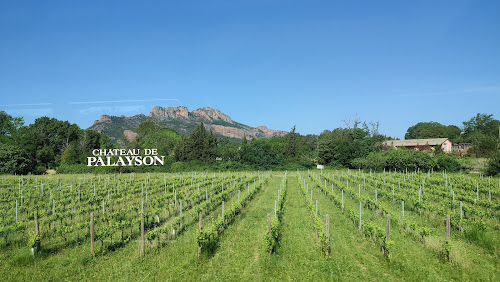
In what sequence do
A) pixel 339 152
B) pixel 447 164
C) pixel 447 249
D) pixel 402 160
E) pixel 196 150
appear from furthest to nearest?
pixel 196 150, pixel 339 152, pixel 402 160, pixel 447 164, pixel 447 249

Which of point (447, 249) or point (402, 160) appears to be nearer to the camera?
point (447, 249)

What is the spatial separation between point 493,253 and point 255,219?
9.08 m

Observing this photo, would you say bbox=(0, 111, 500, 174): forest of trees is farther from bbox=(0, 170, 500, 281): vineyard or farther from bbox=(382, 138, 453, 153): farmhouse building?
bbox=(0, 170, 500, 281): vineyard

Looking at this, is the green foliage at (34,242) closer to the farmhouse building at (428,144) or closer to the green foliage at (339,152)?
the green foliage at (339,152)

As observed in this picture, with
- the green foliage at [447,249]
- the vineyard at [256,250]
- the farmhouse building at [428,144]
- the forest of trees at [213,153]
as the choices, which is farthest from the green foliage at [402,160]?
the green foliage at [447,249]

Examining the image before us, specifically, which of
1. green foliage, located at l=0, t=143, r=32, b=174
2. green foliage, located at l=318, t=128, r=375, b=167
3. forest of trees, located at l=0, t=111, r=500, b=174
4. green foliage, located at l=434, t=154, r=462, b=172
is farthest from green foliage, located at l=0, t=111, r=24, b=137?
green foliage, located at l=434, t=154, r=462, b=172

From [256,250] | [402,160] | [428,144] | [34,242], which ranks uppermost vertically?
[428,144]

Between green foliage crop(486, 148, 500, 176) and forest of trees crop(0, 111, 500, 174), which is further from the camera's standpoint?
forest of trees crop(0, 111, 500, 174)

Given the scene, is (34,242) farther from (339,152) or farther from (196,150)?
(339,152)

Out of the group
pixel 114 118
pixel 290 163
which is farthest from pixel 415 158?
pixel 114 118

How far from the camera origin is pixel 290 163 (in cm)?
5888

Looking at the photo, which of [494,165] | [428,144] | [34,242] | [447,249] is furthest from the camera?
[428,144]

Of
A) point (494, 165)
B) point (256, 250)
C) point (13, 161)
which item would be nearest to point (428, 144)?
point (494, 165)

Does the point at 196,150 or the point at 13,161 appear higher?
the point at 196,150
